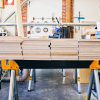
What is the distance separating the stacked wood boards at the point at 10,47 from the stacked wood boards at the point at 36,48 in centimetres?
5

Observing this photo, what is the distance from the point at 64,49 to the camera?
2.75 ft

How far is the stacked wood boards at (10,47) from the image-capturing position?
2.62ft

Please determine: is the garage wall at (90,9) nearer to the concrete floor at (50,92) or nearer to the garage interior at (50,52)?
the garage interior at (50,52)

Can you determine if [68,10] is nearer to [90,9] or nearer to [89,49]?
[90,9]

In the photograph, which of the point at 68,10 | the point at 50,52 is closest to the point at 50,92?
the point at 50,52

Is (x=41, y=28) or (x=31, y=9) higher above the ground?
(x=31, y=9)

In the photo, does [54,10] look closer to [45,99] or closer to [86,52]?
[45,99]

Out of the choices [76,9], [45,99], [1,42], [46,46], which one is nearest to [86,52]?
Answer: [46,46]

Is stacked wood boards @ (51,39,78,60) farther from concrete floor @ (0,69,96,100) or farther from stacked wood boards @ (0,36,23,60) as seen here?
concrete floor @ (0,69,96,100)

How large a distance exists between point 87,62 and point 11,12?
16.1 ft

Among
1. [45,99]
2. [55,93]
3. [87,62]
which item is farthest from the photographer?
[55,93]

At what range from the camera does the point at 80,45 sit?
0.83 meters

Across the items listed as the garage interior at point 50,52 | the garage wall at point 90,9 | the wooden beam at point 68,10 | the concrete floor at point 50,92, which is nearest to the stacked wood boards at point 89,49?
the garage interior at point 50,52

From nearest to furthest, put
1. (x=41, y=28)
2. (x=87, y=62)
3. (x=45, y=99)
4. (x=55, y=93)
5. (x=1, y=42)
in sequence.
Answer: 1. (x=1, y=42)
2. (x=87, y=62)
3. (x=45, y=99)
4. (x=55, y=93)
5. (x=41, y=28)
